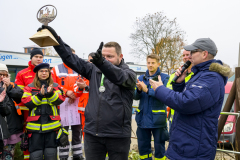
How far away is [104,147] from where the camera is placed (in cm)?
264

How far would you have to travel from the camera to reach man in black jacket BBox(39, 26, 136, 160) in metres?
2.48

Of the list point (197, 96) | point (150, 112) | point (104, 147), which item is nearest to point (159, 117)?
point (150, 112)

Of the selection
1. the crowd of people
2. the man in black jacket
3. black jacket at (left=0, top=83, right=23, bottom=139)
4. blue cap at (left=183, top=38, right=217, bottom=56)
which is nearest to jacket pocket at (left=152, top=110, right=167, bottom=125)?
the crowd of people

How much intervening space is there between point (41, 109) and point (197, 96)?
2.61 m

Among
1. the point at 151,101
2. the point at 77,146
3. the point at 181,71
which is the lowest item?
the point at 77,146

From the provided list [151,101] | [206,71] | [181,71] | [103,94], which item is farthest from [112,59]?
[151,101]

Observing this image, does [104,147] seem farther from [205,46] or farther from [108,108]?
[205,46]

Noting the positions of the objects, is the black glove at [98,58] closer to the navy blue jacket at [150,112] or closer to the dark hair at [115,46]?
the dark hair at [115,46]

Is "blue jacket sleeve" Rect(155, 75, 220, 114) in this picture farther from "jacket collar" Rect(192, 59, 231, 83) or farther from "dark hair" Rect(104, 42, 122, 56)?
"dark hair" Rect(104, 42, 122, 56)

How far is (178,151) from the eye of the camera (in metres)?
2.35

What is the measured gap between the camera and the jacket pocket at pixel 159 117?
3828 millimetres

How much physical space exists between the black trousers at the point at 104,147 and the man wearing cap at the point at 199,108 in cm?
57

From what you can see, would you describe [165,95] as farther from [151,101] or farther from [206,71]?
[151,101]

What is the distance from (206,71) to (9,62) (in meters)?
21.1
